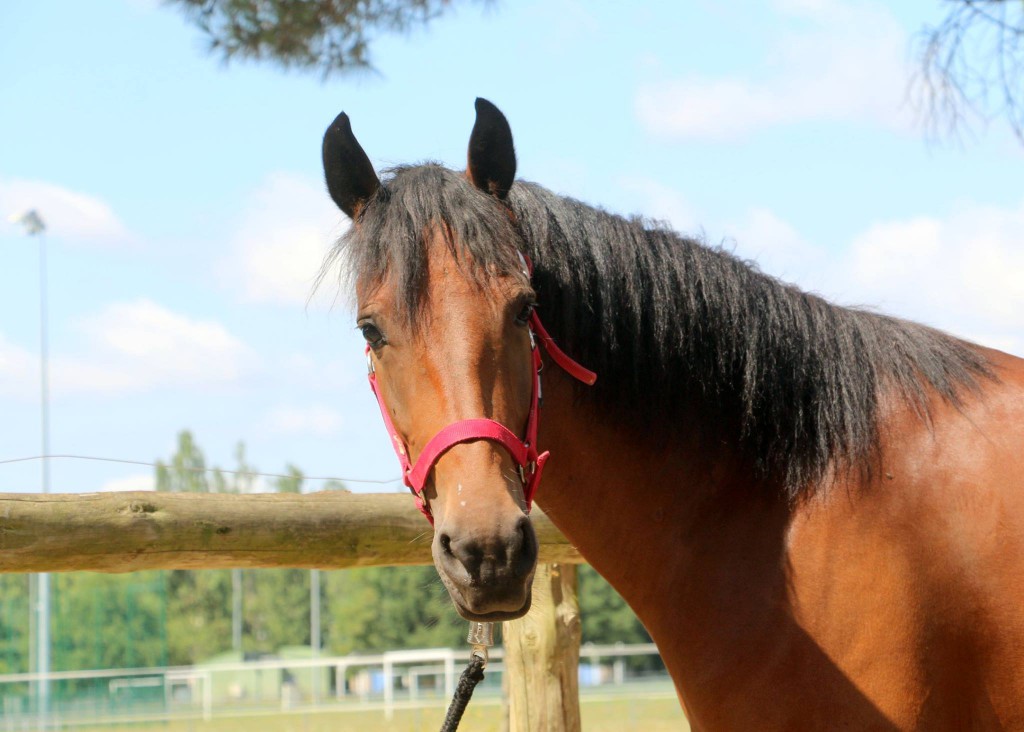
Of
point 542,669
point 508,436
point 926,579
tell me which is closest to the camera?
point 508,436

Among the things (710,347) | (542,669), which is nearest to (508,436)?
(710,347)

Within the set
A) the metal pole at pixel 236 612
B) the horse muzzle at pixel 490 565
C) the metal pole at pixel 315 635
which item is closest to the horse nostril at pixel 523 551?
the horse muzzle at pixel 490 565

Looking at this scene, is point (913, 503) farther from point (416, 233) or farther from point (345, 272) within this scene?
point (345, 272)

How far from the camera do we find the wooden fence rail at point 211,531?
3451 mm

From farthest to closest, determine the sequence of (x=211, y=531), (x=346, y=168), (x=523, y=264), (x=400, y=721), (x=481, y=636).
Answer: (x=400, y=721) < (x=211, y=531) < (x=481, y=636) < (x=346, y=168) < (x=523, y=264)

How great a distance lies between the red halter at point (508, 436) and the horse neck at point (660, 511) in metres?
0.10

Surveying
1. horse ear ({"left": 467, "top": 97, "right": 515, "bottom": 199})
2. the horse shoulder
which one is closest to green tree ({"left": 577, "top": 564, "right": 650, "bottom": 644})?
the horse shoulder

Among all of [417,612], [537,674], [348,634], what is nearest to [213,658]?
[348,634]

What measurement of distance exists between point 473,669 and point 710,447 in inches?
38.7

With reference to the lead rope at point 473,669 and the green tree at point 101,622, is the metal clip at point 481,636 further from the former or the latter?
the green tree at point 101,622

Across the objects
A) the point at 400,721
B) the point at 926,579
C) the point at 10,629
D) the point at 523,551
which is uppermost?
the point at 523,551

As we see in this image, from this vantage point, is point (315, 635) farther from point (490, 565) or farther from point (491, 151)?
point (490, 565)

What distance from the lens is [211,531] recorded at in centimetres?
380

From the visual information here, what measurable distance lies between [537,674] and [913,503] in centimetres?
232
